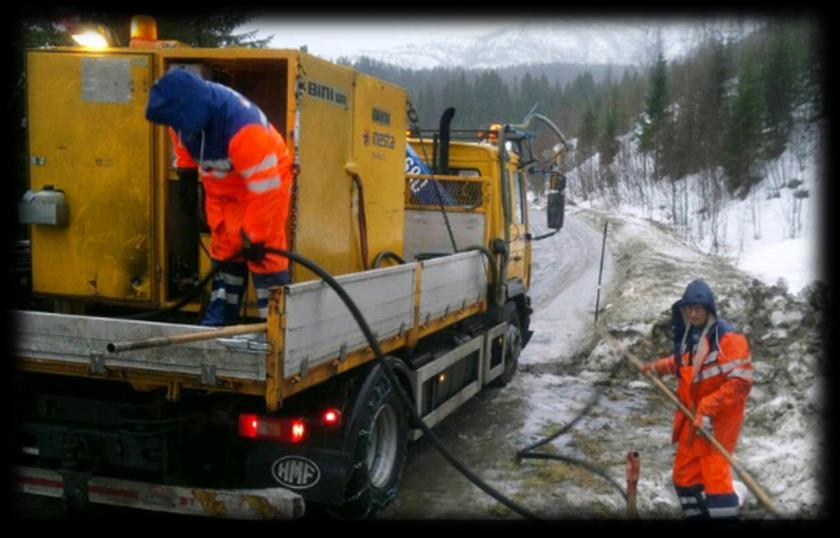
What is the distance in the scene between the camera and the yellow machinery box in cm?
538

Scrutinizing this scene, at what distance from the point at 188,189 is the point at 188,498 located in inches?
82.8

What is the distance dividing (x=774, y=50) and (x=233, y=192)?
32322 millimetres

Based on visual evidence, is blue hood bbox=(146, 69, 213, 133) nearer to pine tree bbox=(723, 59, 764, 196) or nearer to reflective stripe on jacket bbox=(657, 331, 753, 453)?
reflective stripe on jacket bbox=(657, 331, 753, 453)

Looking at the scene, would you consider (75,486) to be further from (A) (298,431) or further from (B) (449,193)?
(B) (449,193)

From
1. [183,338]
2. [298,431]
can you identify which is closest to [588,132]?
[298,431]

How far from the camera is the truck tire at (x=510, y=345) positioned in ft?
29.9

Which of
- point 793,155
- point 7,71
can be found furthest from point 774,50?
point 7,71

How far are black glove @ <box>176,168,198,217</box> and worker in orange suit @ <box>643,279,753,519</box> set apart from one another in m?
3.33

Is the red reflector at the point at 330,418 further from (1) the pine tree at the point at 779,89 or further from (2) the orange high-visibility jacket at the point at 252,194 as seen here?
(1) the pine tree at the point at 779,89

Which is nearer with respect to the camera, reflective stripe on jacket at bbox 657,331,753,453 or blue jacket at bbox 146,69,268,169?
blue jacket at bbox 146,69,268,169

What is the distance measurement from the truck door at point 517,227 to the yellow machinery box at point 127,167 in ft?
11.6

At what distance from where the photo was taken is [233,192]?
16.6 ft

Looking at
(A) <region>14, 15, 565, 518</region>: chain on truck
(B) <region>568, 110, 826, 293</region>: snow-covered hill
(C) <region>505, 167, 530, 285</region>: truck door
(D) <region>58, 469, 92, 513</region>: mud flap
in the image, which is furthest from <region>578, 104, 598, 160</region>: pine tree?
(D) <region>58, 469, 92, 513</region>: mud flap

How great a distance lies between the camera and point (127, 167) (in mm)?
5441
